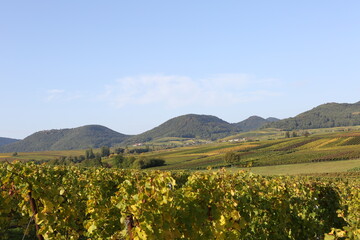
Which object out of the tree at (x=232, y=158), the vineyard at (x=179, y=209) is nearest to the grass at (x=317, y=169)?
the tree at (x=232, y=158)

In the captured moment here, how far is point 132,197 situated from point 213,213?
1986 mm

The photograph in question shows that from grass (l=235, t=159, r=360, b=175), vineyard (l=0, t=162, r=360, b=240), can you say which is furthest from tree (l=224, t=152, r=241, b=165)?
vineyard (l=0, t=162, r=360, b=240)

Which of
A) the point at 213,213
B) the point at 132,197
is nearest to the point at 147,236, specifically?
the point at 132,197

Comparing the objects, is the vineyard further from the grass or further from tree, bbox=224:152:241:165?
tree, bbox=224:152:241:165

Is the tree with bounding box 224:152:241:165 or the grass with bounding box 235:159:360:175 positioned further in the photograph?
the tree with bounding box 224:152:241:165

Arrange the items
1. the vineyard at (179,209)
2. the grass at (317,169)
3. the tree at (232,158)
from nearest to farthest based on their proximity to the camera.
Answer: the vineyard at (179,209) < the grass at (317,169) < the tree at (232,158)

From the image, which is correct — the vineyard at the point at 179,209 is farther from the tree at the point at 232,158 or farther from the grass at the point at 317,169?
the tree at the point at 232,158

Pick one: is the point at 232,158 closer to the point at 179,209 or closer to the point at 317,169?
the point at 317,169

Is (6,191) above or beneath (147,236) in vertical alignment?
above

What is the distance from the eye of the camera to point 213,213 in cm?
594

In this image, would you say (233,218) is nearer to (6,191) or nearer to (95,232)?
(95,232)

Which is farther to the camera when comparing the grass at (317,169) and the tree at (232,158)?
the tree at (232,158)

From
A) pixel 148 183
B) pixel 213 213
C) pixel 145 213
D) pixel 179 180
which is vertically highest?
pixel 148 183

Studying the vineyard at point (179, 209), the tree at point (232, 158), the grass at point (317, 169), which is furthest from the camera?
the tree at point (232, 158)
